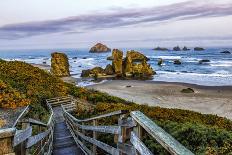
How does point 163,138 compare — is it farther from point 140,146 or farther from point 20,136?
point 20,136

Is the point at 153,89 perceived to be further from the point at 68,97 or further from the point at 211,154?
the point at 211,154

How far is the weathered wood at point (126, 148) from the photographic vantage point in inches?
163

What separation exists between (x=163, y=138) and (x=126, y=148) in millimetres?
1811

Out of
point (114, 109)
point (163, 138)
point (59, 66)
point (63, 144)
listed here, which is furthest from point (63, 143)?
point (59, 66)

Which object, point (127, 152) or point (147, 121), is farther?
point (127, 152)

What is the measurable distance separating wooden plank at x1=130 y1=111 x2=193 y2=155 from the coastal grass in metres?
2.72

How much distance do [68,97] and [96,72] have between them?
142 feet

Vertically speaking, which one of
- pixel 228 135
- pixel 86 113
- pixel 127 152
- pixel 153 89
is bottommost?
pixel 153 89

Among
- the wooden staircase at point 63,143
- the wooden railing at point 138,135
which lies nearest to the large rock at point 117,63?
the wooden staircase at point 63,143

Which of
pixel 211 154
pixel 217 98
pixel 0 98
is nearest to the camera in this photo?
pixel 211 154

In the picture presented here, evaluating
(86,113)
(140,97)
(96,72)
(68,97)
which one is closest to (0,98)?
(86,113)

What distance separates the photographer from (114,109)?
711 inches

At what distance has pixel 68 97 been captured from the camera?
2930cm

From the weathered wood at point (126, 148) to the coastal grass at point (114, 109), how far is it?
159 centimetres
